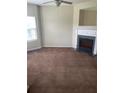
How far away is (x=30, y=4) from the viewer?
23.4ft

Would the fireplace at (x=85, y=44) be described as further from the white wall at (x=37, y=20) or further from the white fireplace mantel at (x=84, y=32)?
the white wall at (x=37, y=20)

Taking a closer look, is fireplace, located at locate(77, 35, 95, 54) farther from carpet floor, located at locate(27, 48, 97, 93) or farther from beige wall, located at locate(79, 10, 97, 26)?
carpet floor, located at locate(27, 48, 97, 93)

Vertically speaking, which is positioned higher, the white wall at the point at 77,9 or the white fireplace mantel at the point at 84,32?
the white wall at the point at 77,9

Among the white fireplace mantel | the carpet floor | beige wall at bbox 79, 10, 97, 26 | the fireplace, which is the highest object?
beige wall at bbox 79, 10, 97, 26

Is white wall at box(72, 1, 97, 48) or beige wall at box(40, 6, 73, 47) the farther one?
beige wall at box(40, 6, 73, 47)

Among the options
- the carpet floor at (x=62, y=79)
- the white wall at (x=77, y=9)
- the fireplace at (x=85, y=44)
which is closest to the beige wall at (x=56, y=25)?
the white wall at (x=77, y=9)

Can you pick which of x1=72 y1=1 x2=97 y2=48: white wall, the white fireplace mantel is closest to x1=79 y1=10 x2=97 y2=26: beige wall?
x1=72 y1=1 x2=97 y2=48: white wall

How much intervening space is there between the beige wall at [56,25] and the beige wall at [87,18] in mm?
707

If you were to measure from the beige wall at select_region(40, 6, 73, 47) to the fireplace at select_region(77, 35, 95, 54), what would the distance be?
911 millimetres

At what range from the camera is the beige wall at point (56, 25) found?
8008mm

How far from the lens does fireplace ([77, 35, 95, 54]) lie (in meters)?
6.74
